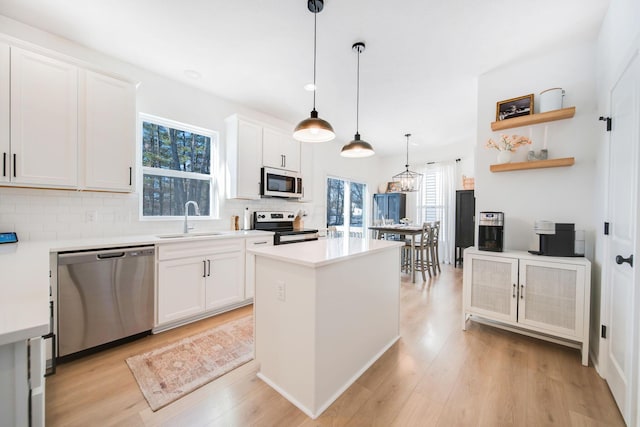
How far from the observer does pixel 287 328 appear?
1.71m

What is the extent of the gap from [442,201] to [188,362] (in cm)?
580

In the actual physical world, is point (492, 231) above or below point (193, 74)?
below

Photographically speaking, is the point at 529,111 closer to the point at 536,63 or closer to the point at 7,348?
the point at 536,63

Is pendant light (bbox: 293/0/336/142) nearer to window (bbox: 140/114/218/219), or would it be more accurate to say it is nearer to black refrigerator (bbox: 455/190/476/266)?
window (bbox: 140/114/218/219)

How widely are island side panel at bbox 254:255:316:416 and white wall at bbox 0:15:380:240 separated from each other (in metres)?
1.93

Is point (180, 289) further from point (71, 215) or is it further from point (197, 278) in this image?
point (71, 215)

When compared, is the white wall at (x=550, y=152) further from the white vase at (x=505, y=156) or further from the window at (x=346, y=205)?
the window at (x=346, y=205)

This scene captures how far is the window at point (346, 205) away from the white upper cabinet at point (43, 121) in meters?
4.20

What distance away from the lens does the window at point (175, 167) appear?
306cm

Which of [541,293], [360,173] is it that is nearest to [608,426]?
[541,293]

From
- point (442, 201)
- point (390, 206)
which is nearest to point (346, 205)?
point (390, 206)

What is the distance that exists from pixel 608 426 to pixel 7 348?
8.83 ft

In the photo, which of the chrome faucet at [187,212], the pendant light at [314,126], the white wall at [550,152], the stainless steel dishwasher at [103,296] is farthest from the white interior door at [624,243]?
the chrome faucet at [187,212]

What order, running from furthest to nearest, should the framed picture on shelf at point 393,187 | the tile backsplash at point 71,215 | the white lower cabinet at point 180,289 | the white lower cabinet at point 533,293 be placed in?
the framed picture on shelf at point 393,187 < the white lower cabinet at point 180,289 < the tile backsplash at point 71,215 < the white lower cabinet at point 533,293
